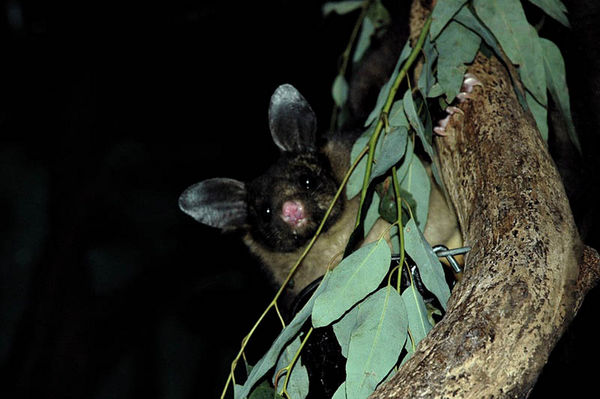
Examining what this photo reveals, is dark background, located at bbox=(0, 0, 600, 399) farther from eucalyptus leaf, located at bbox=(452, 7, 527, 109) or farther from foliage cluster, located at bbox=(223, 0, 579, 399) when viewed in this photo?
eucalyptus leaf, located at bbox=(452, 7, 527, 109)

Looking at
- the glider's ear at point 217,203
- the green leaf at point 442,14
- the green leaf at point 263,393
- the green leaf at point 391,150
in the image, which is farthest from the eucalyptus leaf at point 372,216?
the glider's ear at point 217,203

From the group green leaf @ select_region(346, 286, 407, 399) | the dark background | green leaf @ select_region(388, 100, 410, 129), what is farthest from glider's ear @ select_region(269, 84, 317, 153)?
green leaf @ select_region(346, 286, 407, 399)

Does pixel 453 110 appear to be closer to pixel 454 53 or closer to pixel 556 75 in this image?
pixel 454 53

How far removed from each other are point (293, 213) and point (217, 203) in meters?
0.44

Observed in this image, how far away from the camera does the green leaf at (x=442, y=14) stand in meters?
2.28

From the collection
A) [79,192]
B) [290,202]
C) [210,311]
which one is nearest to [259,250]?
[290,202]

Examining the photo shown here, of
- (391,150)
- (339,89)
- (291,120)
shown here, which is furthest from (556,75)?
(339,89)

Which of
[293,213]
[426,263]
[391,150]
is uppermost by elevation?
[391,150]

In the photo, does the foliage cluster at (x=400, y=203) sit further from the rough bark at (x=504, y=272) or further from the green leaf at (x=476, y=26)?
the rough bark at (x=504, y=272)

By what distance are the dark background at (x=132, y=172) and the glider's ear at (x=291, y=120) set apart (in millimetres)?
821

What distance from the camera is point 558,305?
1.56 meters

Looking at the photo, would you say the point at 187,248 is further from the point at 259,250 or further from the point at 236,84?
the point at 236,84

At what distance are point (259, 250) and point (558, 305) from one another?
2485 mm

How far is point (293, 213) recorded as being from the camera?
3539mm
